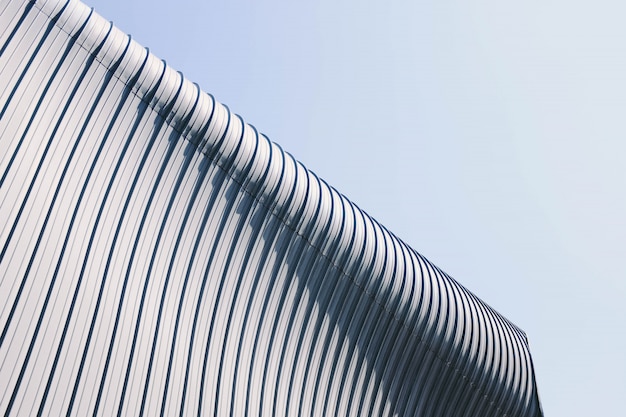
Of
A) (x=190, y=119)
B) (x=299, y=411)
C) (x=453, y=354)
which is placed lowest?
(x=299, y=411)

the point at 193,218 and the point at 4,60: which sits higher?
the point at 4,60

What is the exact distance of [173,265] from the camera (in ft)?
36.9

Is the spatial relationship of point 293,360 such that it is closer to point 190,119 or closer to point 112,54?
point 190,119

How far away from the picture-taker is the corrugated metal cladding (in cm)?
973

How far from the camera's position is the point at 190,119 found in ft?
39.1

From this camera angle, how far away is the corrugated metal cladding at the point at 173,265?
31.9 ft

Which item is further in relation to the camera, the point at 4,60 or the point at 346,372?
the point at 346,372

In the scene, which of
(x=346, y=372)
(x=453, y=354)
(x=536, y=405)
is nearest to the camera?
(x=346, y=372)

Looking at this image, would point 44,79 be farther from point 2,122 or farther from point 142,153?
point 142,153

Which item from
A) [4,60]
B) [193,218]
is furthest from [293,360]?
[4,60]

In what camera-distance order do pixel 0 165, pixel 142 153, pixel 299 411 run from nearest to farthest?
pixel 0 165, pixel 142 153, pixel 299 411

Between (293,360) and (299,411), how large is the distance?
83 centimetres

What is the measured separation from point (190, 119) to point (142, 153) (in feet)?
3.39

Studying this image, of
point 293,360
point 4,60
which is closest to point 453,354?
point 293,360
